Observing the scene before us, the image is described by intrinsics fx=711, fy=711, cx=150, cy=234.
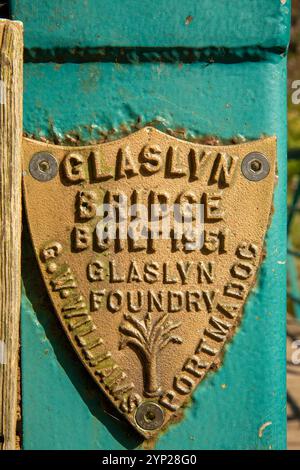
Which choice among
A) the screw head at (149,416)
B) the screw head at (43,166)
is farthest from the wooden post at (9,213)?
the screw head at (149,416)

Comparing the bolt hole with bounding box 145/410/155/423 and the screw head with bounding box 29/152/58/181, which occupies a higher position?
the screw head with bounding box 29/152/58/181

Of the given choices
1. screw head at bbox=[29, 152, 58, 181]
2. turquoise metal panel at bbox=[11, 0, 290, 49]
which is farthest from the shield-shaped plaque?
turquoise metal panel at bbox=[11, 0, 290, 49]

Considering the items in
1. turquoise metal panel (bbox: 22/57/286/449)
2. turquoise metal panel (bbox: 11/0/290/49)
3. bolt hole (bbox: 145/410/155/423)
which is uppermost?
turquoise metal panel (bbox: 11/0/290/49)

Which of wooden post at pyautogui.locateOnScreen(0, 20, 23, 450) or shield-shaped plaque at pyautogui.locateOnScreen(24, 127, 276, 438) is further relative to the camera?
shield-shaped plaque at pyautogui.locateOnScreen(24, 127, 276, 438)

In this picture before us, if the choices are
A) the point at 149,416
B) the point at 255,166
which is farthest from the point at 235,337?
the point at 255,166

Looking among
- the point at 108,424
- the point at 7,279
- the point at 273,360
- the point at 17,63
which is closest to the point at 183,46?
the point at 17,63

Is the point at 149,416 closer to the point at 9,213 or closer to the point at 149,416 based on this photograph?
the point at 149,416

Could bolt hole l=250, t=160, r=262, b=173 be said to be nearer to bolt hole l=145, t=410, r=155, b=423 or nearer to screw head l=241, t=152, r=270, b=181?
screw head l=241, t=152, r=270, b=181
